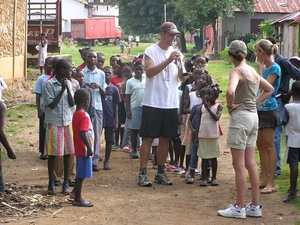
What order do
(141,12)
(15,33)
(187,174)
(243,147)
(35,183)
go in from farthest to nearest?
(141,12) → (15,33) → (187,174) → (35,183) → (243,147)

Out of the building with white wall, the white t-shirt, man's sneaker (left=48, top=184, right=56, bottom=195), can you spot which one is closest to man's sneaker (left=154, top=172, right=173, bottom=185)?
the white t-shirt

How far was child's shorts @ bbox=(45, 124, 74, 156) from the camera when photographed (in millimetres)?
7402

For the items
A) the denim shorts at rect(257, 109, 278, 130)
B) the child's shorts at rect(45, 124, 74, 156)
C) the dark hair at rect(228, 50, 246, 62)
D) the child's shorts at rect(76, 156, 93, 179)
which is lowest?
the child's shorts at rect(76, 156, 93, 179)

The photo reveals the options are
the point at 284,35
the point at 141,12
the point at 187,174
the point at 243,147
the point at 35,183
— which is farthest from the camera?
the point at 141,12

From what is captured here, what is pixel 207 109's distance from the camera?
26.7 feet

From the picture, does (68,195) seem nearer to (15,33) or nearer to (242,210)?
(242,210)

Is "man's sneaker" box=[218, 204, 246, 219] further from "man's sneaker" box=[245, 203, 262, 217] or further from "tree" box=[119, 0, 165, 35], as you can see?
"tree" box=[119, 0, 165, 35]

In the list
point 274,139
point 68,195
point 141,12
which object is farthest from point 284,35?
point 141,12

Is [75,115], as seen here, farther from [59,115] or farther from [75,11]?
[75,11]

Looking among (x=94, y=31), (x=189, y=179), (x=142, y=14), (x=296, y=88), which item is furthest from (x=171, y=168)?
(x=94, y=31)

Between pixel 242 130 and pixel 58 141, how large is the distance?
2261mm

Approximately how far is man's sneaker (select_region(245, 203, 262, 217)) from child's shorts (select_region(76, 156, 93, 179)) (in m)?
1.74

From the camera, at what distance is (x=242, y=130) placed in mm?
6500

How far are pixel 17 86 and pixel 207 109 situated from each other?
37.7ft
